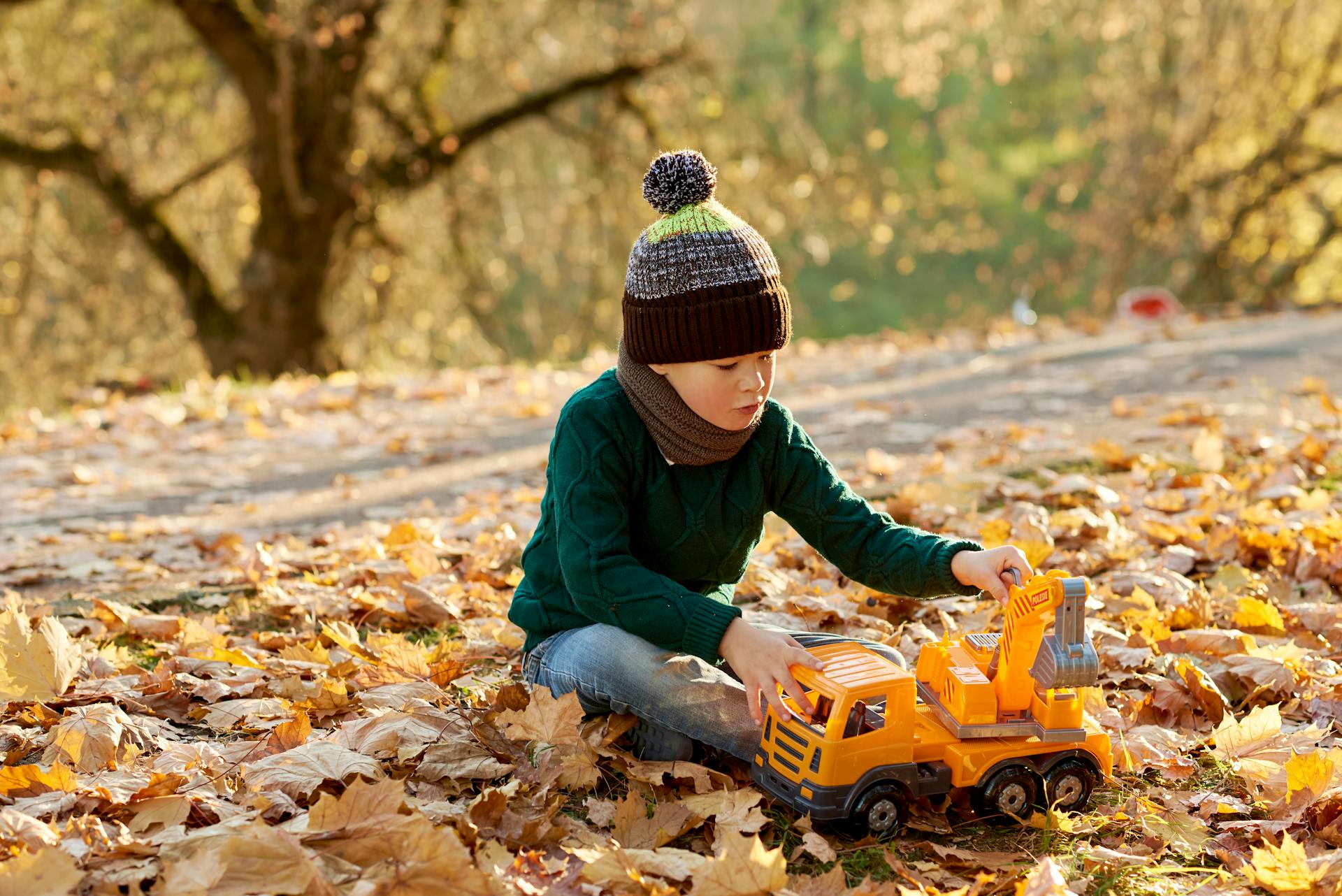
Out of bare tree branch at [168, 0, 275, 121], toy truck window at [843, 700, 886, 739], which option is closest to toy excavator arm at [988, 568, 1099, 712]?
toy truck window at [843, 700, 886, 739]

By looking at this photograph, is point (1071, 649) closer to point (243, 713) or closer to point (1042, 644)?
point (1042, 644)

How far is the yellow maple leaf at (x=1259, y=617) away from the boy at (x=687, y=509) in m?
0.86

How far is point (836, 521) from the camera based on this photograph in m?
2.38

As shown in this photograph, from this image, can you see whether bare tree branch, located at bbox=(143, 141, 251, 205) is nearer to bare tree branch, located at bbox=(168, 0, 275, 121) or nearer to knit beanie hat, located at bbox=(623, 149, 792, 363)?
bare tree branch, located at bbox=(168, 0, 275, 121)

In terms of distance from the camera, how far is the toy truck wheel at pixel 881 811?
192cm

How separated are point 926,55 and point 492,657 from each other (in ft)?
32.4

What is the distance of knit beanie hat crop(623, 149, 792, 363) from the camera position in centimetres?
213

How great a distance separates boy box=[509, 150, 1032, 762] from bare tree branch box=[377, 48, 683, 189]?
7.85 m

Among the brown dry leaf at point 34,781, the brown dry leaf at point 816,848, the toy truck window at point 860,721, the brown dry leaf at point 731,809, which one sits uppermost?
the toy truck window at point 860,721

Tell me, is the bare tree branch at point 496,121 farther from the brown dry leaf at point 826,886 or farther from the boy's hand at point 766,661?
the brown dry leaf at point 826,886

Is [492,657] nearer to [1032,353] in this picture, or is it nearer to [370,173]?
[1032,353]

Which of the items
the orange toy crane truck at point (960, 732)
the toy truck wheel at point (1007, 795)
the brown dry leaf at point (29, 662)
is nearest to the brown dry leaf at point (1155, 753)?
the orange toy crane truck at point (960, 732)

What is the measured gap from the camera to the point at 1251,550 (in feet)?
10.5

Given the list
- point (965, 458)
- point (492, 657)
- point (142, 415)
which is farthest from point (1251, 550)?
point (142, 415)
